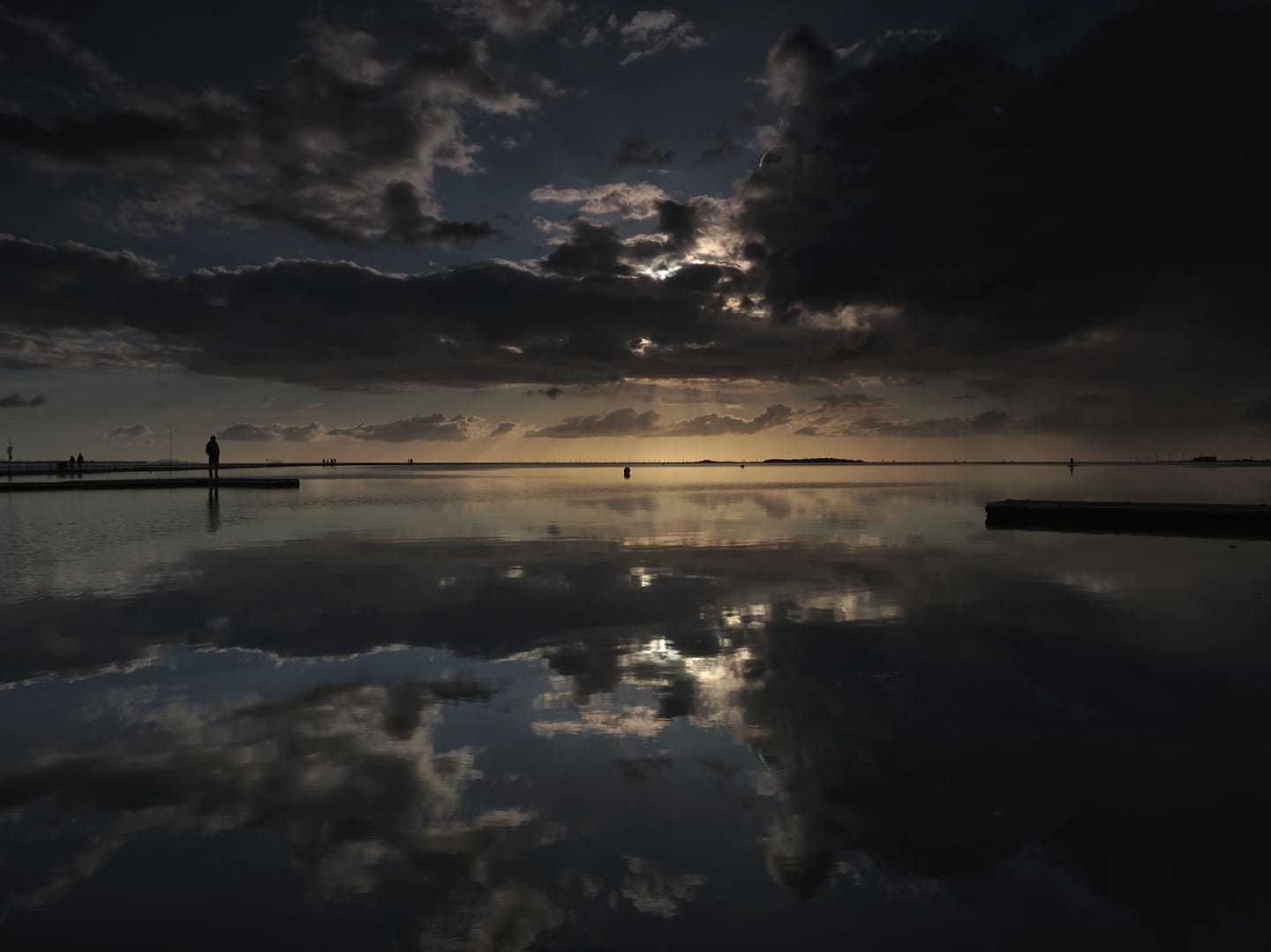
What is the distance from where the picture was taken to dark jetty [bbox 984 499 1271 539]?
120 ft

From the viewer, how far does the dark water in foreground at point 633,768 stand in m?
5.93

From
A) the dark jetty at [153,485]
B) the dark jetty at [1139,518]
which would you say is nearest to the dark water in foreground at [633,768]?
the dark jetty at [1139,518]

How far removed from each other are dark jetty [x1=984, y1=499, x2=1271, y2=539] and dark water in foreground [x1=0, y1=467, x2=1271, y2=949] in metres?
19.7

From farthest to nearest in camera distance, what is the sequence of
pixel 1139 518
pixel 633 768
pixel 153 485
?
pixel 153 485 < pixel 1139 518 < pixel 633 768

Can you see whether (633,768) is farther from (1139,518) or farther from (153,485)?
(153,485)

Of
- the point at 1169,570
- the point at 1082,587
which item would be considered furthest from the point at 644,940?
the point at 1169,570

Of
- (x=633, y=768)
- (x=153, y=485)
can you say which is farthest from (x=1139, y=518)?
(x=153, y=485)

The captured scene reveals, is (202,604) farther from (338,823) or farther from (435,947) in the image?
(435,947)

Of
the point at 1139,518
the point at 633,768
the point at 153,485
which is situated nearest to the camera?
the point at 633,768

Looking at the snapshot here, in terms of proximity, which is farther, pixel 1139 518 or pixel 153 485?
pixel 153 485

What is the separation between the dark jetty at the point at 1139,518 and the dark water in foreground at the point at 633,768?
64.7 ft

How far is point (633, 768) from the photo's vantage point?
859cm

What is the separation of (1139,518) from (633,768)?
3990 cm

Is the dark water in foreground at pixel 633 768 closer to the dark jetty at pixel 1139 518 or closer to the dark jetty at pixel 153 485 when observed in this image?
the dark jetty at pixel 1139 518
